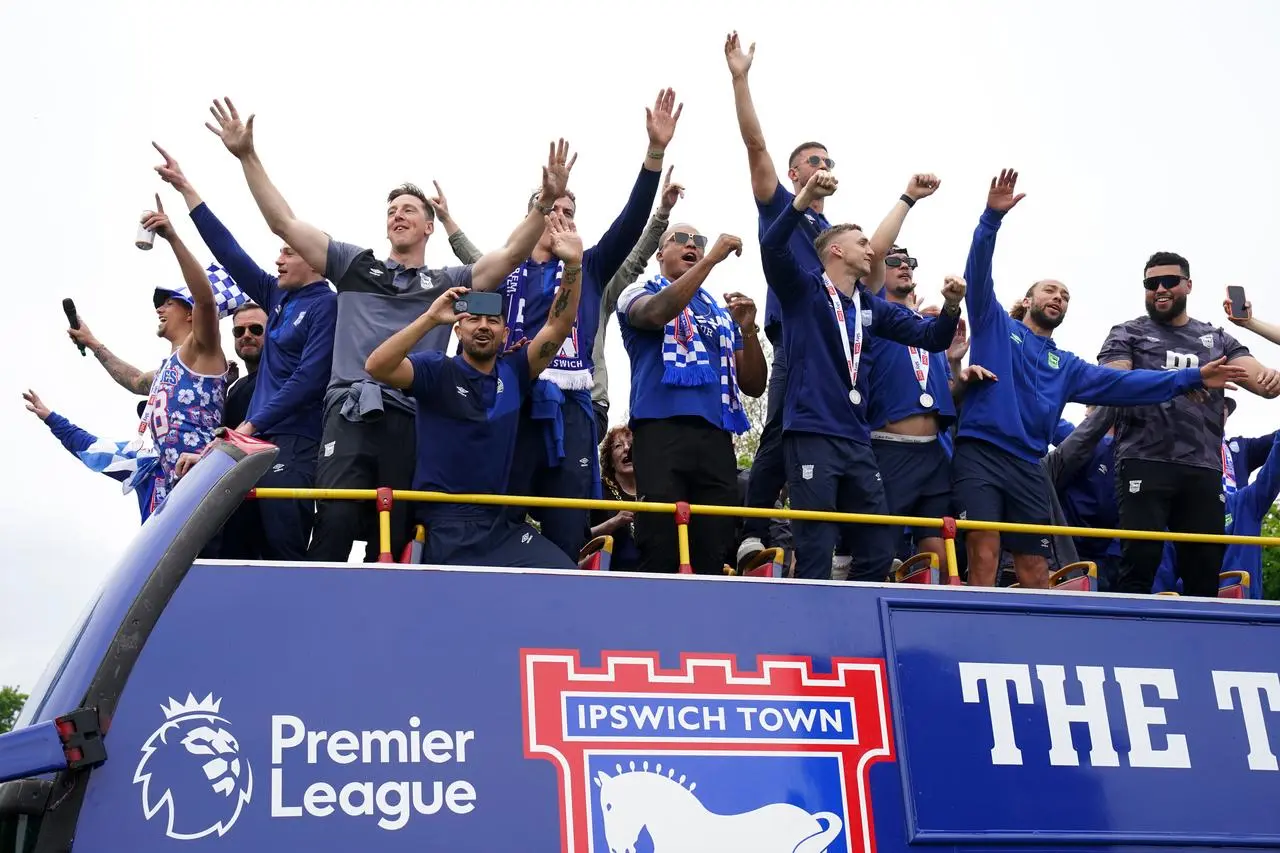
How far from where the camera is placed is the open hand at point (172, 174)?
716 centimetres

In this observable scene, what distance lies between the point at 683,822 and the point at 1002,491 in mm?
2756

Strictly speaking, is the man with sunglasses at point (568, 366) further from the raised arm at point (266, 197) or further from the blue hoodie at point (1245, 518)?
the blue hoodie at point (1245, 518)

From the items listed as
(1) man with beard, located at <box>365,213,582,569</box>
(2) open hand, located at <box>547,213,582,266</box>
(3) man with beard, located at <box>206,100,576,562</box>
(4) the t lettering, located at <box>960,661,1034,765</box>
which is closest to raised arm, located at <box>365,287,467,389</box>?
(1) man with beard, located at <box>365,213,582,569</box>

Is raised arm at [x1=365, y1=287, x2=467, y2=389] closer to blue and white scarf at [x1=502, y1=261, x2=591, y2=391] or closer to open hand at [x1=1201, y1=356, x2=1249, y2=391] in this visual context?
blue and white scarf at [x1=502, y1=261, x2=591, y2=391]

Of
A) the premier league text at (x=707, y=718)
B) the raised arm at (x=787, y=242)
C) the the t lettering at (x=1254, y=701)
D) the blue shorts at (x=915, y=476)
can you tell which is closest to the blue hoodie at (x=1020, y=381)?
the blue shorts at (x=915, y=476)

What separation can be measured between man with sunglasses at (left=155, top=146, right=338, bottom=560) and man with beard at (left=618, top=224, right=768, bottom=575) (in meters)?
1.43

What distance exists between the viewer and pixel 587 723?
531 centimetres

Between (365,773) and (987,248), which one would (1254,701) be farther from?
(365,773)

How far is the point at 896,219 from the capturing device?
25.4 ft

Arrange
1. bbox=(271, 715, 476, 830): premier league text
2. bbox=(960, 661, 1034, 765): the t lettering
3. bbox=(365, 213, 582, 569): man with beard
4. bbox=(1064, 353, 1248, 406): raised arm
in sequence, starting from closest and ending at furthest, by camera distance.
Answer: bbox=(271, 715, 476, 830): premier league text → bbox=(960, 661, 1034, 765): the t lettering → bbox=(365, 213, 582, 569): man with beard → bbox=(1064, 353, 1248, 406): raised arm

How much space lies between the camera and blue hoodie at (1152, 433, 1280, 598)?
26.6 feet

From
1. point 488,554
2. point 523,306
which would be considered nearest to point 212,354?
point 523,306

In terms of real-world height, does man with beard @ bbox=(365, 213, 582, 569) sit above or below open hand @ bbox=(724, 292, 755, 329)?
below

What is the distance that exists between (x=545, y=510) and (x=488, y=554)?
0.65 m
